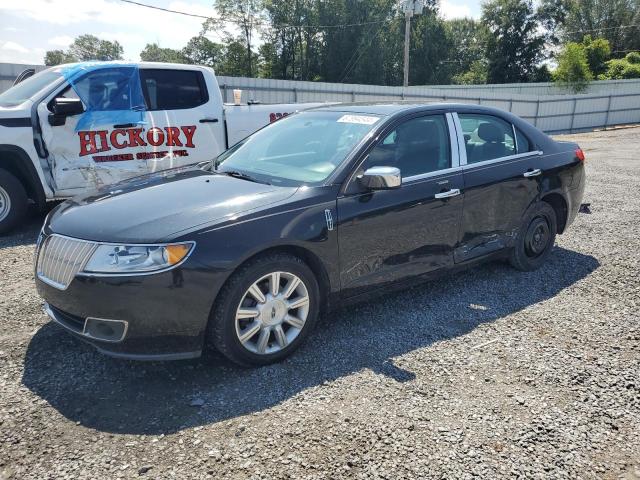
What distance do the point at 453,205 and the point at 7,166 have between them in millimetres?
5198

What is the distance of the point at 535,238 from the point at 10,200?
230 inches

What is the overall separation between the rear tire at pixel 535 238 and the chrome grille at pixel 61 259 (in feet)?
12.2

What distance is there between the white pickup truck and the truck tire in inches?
0.4

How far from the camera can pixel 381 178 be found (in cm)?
340

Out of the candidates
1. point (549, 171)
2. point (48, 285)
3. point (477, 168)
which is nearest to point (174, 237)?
point (48, 285)

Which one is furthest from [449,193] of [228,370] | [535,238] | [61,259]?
[61,259]

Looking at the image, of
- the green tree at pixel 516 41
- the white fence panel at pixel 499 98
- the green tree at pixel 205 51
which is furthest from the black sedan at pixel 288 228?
the green tree at pixel 205 51

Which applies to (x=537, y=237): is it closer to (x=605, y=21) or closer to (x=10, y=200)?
(x=10, y=200)

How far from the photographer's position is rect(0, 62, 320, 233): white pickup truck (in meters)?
5.98

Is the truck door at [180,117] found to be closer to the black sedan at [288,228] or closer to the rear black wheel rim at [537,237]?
the black sedan at [288,228]

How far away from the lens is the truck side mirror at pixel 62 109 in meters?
5.94

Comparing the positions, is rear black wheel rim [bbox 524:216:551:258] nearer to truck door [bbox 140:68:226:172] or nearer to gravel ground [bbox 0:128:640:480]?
gravel ground [bbox 0:128:640:480]

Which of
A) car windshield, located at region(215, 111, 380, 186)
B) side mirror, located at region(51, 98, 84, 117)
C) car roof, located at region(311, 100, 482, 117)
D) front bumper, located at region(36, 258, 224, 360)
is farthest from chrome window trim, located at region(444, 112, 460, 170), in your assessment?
side mirror, located at region(51, 98, 84, 117)

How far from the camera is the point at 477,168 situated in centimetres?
432
